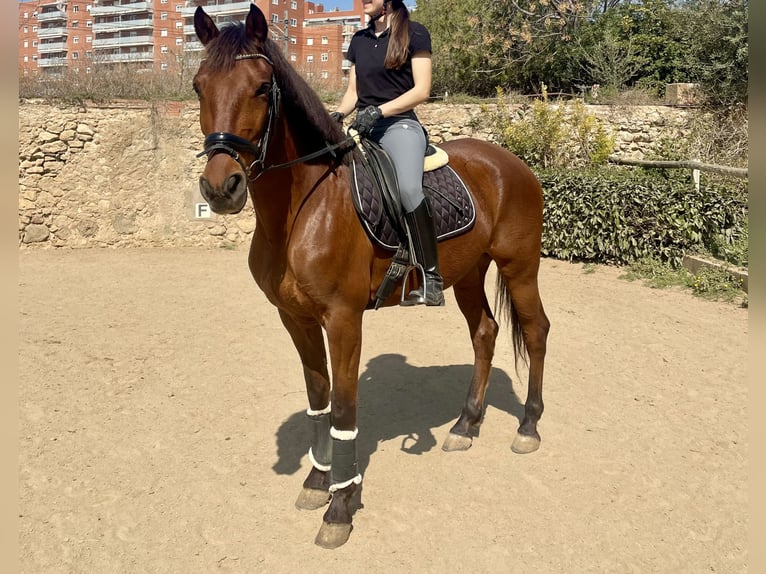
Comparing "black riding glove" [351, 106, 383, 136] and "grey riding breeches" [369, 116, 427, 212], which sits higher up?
"black riding glove" [351, 106, 383, 136]

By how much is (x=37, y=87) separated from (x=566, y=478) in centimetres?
1212

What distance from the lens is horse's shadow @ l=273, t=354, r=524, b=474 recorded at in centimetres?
414

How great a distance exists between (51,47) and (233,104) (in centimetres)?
8509

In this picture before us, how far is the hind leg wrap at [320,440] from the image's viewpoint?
3.49 meters

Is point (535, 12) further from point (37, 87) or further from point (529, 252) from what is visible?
point (529, 252)

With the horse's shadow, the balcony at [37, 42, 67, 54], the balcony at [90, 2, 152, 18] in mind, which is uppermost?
the balcony at [90, 2, 152, 18]

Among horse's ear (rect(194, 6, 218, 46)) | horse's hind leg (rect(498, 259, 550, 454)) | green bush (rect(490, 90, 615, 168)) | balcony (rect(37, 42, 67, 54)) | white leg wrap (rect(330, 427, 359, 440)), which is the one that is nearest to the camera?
horse's ear (rect(194, 6, 218, 46))

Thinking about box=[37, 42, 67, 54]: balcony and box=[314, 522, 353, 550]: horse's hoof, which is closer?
box=[314, 522, 353, 550]: horse's hoof

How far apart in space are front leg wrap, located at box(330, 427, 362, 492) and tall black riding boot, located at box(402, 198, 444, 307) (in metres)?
0.84

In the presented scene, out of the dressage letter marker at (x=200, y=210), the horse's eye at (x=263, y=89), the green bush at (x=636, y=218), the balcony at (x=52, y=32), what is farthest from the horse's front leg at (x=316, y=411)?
the balcony at (x=52, y=32)

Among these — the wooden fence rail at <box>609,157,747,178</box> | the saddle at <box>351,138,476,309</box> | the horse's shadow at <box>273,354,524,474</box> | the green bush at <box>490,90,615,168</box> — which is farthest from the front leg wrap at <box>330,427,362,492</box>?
the green bush at <box>490,90,615,168</box>

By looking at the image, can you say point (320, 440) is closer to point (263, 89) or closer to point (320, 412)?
point (320, 412)

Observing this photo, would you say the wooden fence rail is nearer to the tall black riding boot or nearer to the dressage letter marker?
the tall black riding boot

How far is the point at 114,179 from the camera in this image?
36.1 ft
